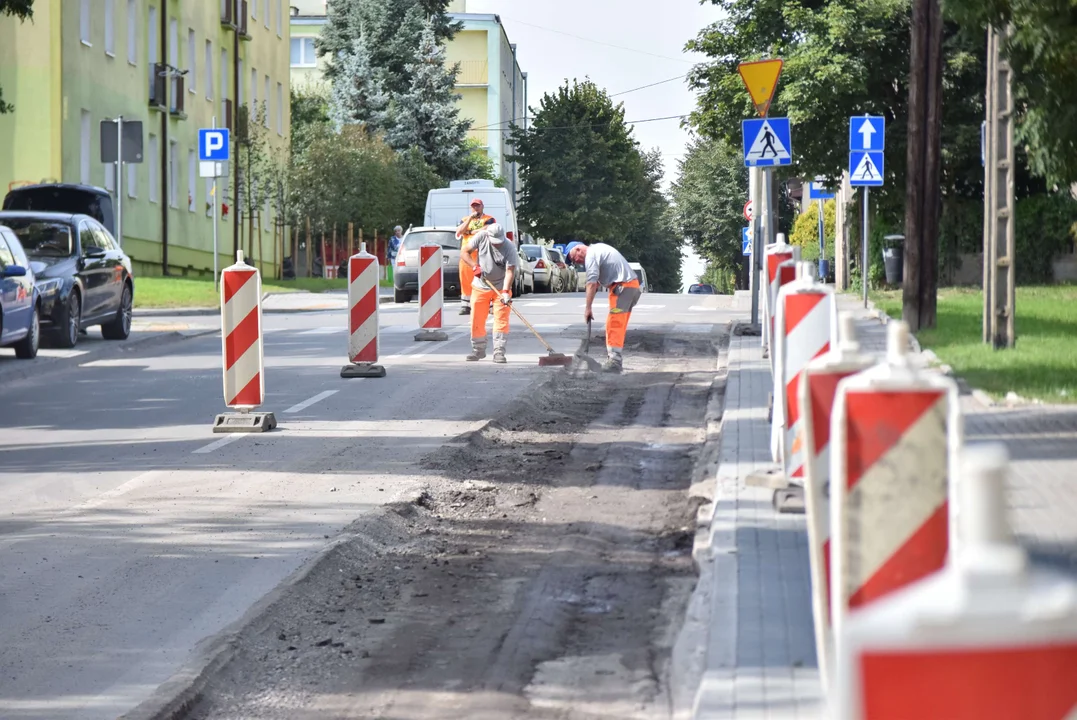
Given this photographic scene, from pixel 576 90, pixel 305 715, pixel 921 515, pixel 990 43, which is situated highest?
pixel 576 90

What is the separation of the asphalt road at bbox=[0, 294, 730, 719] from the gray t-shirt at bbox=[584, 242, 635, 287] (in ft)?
4.15

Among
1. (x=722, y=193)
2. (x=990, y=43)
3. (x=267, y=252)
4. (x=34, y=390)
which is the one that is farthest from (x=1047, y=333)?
(x=722, y=193)

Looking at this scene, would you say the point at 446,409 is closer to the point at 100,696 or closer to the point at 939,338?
the point at 939,338

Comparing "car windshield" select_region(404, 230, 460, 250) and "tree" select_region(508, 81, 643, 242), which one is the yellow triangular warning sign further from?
"tree" select_region(508, 81, 643, 242)

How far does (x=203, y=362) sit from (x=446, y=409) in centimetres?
595

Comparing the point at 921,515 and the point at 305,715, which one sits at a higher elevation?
the point at 921,515

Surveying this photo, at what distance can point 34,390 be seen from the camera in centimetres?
1609

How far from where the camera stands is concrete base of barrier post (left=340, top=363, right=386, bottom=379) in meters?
16.5

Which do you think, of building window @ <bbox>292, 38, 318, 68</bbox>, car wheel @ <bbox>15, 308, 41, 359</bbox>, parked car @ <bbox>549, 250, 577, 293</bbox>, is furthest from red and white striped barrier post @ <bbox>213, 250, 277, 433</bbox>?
building window @ <bbox>292, 38, 318, 68</bbox>

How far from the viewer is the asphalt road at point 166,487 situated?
5969 mm

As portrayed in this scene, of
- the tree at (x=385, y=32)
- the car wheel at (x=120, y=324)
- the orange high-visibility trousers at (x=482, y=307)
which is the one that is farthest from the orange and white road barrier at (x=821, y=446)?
the tree at (x=385, y=32)

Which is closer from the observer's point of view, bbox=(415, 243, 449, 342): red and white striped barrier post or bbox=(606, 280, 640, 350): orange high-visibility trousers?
bbox=(606, 280, 640, 350): orange high-visibility trousers

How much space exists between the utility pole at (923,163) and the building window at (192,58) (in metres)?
31.4

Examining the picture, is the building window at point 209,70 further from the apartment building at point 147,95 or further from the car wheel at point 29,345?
the car wheel at point 29,345
